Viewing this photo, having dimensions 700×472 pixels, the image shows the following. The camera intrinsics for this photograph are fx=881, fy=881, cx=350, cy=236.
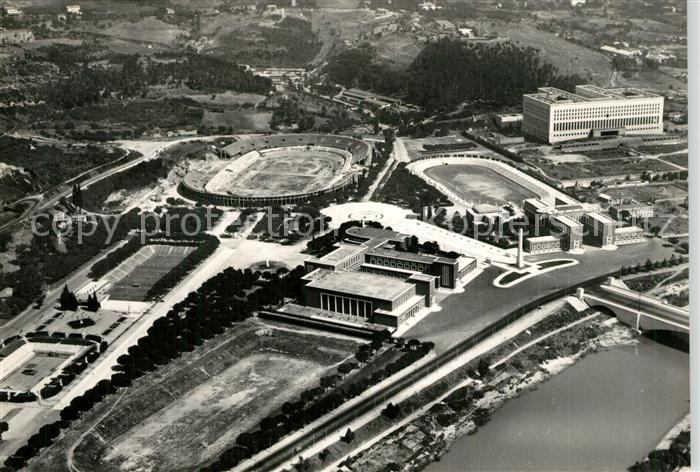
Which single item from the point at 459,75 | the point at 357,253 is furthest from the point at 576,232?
the point at 459,75

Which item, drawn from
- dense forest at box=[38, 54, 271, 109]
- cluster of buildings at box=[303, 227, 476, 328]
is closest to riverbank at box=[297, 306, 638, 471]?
cluster of buildings at box=[303, 227, 476, 328]

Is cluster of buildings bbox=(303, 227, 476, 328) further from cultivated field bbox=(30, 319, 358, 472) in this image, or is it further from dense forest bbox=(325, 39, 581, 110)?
dense forest bbox=(325, 39, 581, 110)

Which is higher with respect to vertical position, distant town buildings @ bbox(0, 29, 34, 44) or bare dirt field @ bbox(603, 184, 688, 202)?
distant town buildings @ bbox(0, 29, 34, 44)

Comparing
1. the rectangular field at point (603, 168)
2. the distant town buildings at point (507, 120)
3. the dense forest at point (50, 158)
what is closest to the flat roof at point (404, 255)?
the rectangular field at point (603, 168)

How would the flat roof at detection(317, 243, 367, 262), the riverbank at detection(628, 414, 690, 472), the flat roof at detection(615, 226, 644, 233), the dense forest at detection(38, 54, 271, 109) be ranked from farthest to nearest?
1. the dense forest at detection(38, 54, 271, 109)
2. the flat roof at detection(615, 226, 644, 233)
3. the flat roof at detection(317, 243, 367, 262)
4. the riverbank at detection(628, 414, 690, 472)

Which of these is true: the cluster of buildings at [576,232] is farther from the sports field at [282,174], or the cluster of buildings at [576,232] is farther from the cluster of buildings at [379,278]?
the sports field at [282,174]

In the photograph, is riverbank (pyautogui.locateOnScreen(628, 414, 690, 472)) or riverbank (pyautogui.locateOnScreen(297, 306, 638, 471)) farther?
riverbank (pyautogui.locateOnScreen(297, 306, 638, 471))

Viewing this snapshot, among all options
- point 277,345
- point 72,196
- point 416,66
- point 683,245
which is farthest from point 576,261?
point 416,66

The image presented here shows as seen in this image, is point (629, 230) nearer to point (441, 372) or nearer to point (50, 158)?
point (441, 372)

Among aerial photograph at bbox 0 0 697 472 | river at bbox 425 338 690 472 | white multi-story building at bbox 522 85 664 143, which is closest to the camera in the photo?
river at bbox 425 338 690 472
